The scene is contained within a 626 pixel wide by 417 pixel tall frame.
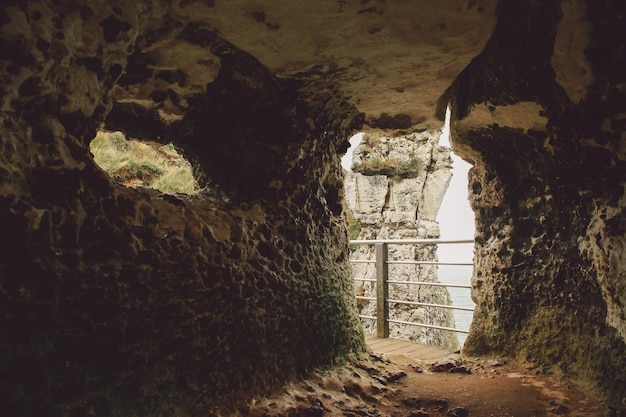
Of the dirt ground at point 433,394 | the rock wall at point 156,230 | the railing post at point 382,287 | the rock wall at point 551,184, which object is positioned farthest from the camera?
the railing post at point 382,287

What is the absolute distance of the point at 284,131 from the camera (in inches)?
123

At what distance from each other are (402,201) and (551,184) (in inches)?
430

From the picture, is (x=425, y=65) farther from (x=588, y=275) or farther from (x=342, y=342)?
(x=342, y=342)

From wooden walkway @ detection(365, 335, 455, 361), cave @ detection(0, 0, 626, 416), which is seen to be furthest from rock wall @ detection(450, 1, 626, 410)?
wooden walkway @ detection(365, 335, 455, 361)

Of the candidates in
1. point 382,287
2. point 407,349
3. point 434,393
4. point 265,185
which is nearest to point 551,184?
point 434,393

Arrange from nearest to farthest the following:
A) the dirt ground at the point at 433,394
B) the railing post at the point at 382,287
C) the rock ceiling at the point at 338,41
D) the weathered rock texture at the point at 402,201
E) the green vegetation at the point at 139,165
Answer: the rock ceiling at the point at 338,41 → the dirt ground at the point at 433,394 → the railing post at the point at 382,287 → the green vegetation at the point at 139,165 → the weathered rock texture at the point at 402,201

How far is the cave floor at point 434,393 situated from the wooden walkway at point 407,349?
2.14 feet

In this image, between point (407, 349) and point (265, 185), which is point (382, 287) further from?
point (265, 185)

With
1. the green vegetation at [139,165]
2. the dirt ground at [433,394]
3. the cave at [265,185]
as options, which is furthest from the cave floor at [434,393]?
the green vegetation at [139,165]

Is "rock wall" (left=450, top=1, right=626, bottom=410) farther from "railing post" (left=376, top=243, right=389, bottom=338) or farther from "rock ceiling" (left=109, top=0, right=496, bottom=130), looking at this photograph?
"railing post" (left=376, top=243, right=389, bottom=338)

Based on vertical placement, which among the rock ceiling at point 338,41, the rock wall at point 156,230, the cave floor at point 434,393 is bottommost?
the cave floor at point 434,393

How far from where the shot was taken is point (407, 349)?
457cm

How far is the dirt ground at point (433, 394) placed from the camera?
2.48 m

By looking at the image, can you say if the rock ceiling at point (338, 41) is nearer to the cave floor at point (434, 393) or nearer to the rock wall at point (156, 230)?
the rock wall at point (156, 230)
